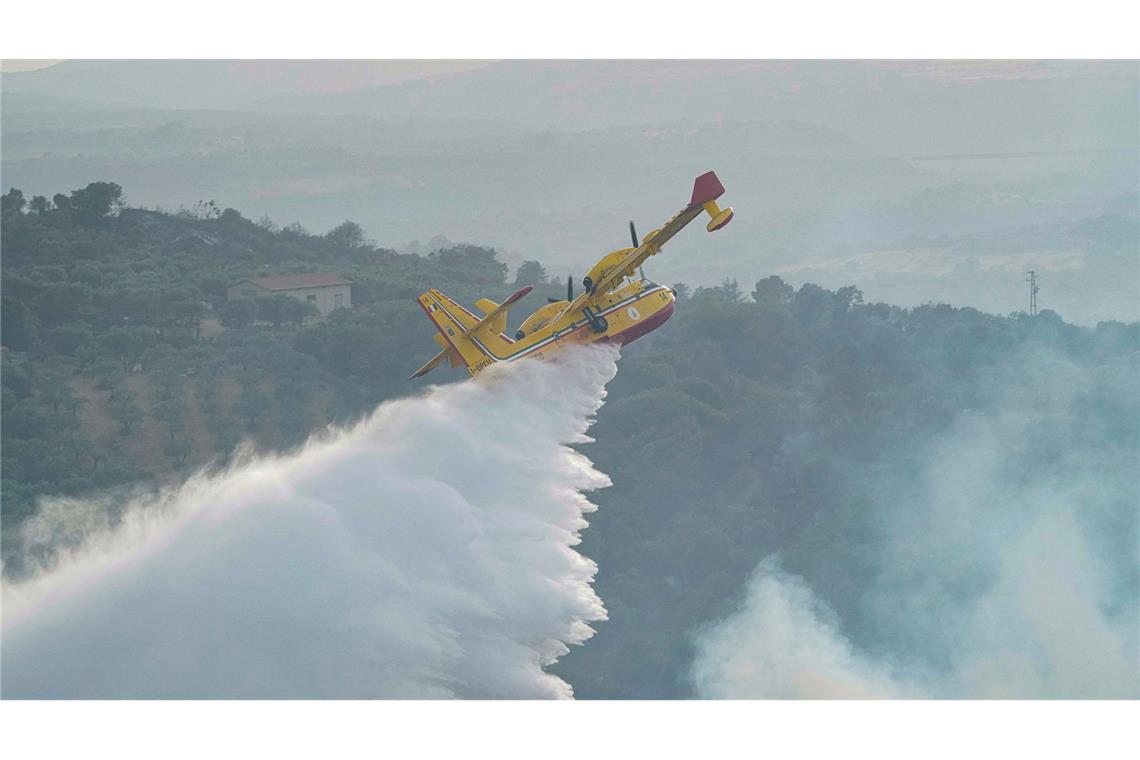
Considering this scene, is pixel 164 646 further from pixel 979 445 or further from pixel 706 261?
pixel 706 261

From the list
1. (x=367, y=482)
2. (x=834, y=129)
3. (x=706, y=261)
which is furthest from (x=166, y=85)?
(x=367, y=482)

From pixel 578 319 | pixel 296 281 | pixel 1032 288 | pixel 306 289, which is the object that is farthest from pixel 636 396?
pixel 1032 288

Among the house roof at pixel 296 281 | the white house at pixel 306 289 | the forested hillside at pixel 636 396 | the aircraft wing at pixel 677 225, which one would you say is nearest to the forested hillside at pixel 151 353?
the forested hillside at pixel 636 396

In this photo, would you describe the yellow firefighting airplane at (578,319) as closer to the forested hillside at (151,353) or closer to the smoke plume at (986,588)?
the smoke plume at (986,588)

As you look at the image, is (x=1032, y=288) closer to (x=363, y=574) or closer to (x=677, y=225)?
(x=677, y=225)

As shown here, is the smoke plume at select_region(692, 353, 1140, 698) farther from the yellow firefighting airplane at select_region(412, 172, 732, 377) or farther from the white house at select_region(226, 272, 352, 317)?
the white house at select_region(226, 272, 352, 317)

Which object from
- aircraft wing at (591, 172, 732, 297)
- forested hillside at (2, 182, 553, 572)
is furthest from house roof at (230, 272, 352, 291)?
aircraft wing at (591, 172, 732, 297)
